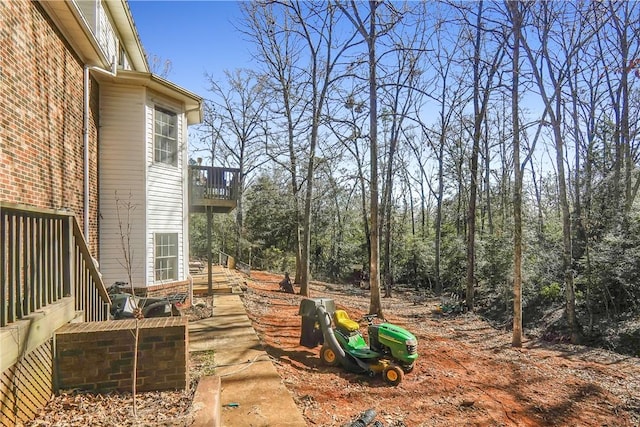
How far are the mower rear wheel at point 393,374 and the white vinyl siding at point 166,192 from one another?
6824 millimetres

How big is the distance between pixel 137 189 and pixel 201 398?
7465mm

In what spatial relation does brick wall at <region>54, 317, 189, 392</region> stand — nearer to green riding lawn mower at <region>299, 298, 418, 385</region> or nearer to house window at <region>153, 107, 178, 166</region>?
green riding lawn mower at <region>299, 298, 418, 385</region>

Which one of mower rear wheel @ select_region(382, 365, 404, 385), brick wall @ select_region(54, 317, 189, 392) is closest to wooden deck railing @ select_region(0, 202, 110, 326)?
brick wall @ select_region(54, 317, 189, 392)

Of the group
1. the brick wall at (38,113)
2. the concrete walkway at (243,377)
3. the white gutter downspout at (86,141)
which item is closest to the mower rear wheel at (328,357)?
the concrete walkway at (243,377)

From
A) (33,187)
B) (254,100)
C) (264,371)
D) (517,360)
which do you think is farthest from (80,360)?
(254,100)

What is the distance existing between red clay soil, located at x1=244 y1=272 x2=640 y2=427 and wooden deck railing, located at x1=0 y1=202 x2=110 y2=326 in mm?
2788

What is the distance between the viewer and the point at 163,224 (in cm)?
1020

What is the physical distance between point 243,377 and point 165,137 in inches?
311

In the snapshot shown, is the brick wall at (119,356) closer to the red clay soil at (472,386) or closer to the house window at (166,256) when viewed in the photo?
the red clay soil at (472,386)

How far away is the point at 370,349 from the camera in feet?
19.6

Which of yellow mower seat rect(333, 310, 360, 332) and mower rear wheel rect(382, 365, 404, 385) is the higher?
yellow mower seat rect(333, 310, 360, 332)

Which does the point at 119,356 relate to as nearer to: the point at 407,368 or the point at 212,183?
the point at 407,368

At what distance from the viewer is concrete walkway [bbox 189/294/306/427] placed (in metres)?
3.65

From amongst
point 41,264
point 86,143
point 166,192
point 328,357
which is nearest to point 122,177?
point 166,192
